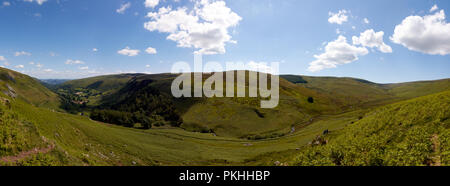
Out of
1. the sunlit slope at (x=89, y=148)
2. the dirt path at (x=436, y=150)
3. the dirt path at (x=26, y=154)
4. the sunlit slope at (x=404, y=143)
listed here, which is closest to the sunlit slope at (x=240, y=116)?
the sunlit slope at (x=89, y=148)

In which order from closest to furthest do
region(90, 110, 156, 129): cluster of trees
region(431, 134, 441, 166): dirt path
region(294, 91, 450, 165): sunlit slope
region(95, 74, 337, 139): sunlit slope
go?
region(431, 134, 441, 166): dirt path → region(294, 91, 450, 165): sunlit slope → region(90, 110, 156, 129): cluster of trees → region(95, 74, 337, 139): sunlit slope

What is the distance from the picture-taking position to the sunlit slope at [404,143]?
20688 millimetres

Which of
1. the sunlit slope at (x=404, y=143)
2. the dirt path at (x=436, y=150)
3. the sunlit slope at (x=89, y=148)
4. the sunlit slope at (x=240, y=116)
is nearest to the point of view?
the dirt path at (x=436, y=150)

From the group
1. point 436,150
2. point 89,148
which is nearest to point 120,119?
point 89,148

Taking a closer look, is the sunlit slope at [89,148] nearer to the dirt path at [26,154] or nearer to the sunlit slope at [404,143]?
the dirt path at [26,154]

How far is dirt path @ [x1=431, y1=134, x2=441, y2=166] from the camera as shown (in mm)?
18391

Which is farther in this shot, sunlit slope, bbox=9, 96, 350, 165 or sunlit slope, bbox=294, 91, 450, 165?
sunlit slope, bbox=9, 96, 350, 165

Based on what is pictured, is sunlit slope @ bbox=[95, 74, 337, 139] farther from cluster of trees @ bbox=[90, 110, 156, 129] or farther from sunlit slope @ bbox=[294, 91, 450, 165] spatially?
sunlit slope @ bbox=[294, 91, 450, 165]

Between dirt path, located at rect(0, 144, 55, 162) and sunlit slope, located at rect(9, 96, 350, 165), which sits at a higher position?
dirt path, located at rect(0, 144, 55, 162)

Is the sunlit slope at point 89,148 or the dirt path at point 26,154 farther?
the sunlit slope at point 89,148

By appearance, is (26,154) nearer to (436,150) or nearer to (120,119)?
(436,150)

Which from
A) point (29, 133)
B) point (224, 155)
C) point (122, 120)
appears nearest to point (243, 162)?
point (224, 155)

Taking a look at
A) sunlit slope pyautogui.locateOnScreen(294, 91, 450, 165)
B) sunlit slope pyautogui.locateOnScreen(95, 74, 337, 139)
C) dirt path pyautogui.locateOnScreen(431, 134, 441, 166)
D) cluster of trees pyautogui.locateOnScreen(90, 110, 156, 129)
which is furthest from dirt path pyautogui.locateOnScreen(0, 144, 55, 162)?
cluster of trees pyautogui.locateOnScreen(90, 110, 156, 129)
